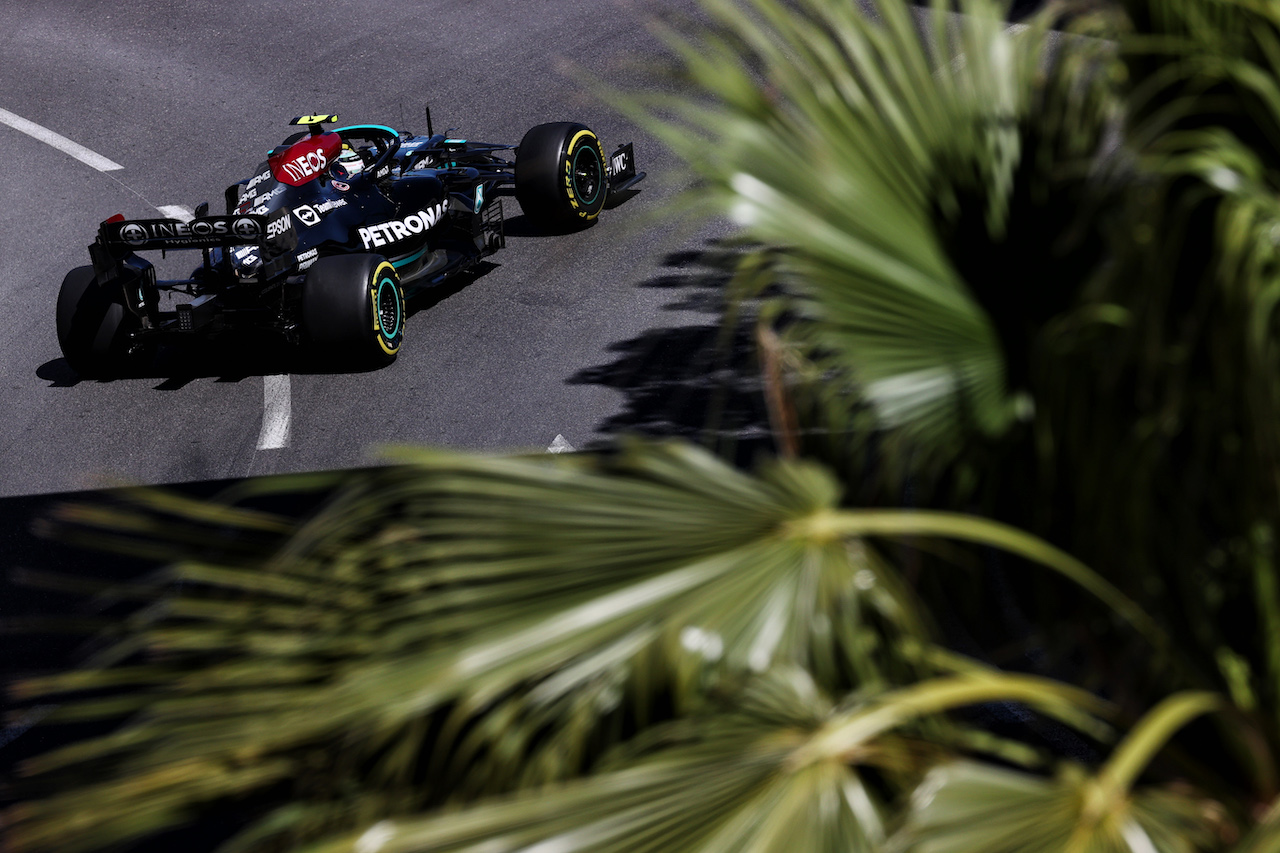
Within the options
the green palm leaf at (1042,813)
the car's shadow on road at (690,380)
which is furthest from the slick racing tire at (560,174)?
the green palm leaf at (1042,813)

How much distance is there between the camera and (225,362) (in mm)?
9867

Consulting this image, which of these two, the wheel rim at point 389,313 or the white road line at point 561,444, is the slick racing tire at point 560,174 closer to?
the wheel rim at point 389,313

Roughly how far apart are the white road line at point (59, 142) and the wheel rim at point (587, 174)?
5727 mm

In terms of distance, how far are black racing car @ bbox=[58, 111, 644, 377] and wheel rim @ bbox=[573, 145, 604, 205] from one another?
0.36 meters

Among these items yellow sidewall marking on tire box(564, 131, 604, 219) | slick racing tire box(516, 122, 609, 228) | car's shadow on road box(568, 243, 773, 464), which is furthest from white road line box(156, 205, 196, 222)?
car's shadow on road box(568, 243, 773, 464)

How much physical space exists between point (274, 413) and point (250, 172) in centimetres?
538

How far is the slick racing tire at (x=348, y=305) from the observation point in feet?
29.2

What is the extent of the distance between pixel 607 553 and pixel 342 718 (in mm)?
445

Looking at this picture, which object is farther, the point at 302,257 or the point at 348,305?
the point at 302,257

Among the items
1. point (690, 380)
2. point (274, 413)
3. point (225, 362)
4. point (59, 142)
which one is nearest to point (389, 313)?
point (274, 413)

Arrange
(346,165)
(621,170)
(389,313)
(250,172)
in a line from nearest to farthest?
(389,313) → (346,165) → (621,170) → (250,172)

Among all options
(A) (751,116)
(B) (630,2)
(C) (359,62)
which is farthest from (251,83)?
(A) (751,116)

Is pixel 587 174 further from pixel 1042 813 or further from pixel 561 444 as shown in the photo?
pixel 1042 813

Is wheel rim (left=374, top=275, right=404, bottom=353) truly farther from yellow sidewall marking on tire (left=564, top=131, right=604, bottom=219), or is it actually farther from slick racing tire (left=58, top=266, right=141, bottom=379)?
yellow sidewall marking on tire (left=564, top=131, right=604, bottom=219)
